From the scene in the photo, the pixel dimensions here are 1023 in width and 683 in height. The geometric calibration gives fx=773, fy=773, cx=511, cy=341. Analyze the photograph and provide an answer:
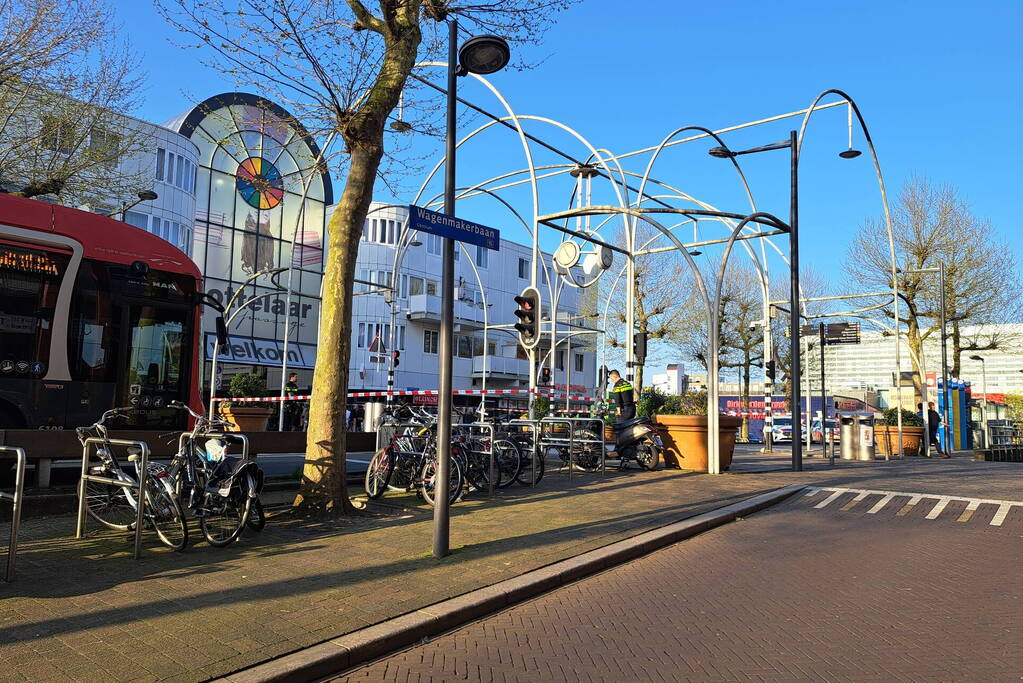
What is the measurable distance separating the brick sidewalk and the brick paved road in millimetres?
621

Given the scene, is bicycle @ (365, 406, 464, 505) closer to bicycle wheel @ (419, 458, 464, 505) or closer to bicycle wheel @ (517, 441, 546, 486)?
bicycle wheel @ (419, 458, 464, 505)

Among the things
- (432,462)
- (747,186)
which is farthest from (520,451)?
(747,186)

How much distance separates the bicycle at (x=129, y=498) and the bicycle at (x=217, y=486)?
192 millimetres

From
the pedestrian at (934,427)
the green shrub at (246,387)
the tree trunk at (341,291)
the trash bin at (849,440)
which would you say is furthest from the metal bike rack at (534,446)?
the pedestrian at (934,427)

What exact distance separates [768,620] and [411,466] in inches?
212

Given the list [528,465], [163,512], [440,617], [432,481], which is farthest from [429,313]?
[440,617]

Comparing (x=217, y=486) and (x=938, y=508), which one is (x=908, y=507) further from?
(x=217, y=486)

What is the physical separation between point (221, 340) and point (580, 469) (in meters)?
6.47

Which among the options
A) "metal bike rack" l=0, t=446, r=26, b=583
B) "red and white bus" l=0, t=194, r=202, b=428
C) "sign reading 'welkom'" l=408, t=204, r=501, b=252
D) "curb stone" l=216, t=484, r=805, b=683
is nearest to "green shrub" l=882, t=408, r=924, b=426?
"curb stone" l=216, t=484, r=805, b=683

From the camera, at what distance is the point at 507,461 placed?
435 inches

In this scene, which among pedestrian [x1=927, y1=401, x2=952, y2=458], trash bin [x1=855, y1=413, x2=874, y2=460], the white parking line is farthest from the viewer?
pedestrian [x1=927, y1=401, x2=952, y2=458]

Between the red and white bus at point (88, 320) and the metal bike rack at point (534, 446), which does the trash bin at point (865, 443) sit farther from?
the red and white bus at point (88, 320)

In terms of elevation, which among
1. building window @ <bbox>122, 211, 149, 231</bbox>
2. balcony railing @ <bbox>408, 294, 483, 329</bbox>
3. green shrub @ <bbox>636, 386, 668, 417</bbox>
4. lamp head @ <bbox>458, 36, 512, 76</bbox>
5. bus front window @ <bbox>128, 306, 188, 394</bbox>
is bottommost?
green shrub @ <bbox>636, 386, 668, 417</bbox>

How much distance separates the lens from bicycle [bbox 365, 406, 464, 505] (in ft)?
30.7
